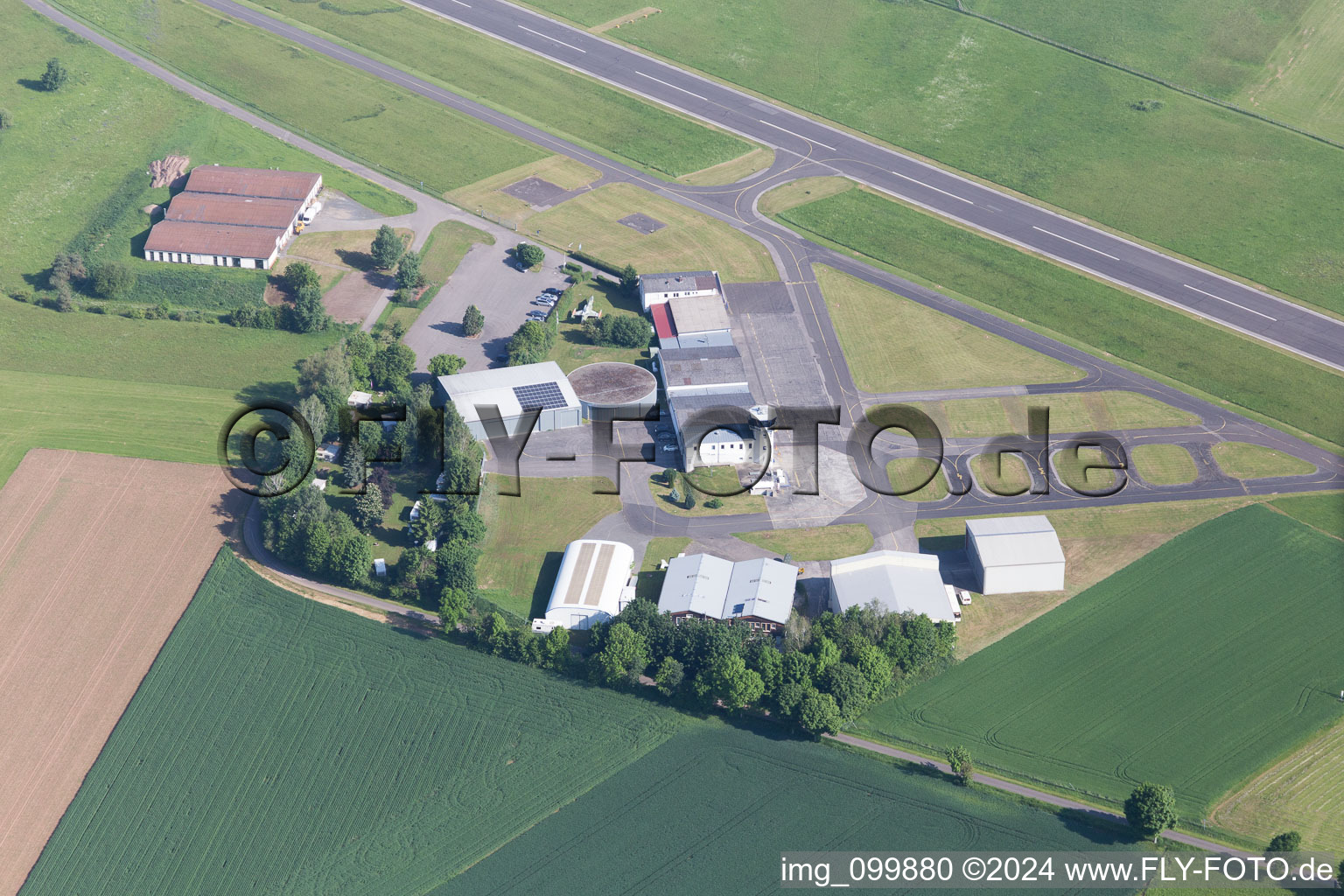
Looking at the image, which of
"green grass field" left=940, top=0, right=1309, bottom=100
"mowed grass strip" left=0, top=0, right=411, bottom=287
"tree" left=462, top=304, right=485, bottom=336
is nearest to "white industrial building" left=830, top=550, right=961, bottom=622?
"tree" left=462, top=304, right=485, bottom=336

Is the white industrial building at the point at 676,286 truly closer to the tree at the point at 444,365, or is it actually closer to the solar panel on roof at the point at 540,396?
the solar panel on roof at the point at 540,396

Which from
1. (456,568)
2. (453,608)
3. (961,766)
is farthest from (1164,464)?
(453,608)

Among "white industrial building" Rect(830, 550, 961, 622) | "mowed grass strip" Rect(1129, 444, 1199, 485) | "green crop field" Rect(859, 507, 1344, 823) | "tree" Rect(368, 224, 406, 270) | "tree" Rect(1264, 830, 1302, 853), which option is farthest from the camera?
"tree" Rect(368, 224, 406, 270)

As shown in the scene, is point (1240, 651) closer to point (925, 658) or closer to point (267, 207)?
point (925, 658)

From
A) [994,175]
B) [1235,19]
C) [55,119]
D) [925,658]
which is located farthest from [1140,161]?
[55,119]

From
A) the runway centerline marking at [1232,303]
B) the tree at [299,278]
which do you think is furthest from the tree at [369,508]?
the runway centerline marking at [1232,303]

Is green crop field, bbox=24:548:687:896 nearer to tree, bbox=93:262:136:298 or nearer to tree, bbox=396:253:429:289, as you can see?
tree, bbox=396:253:429:289
